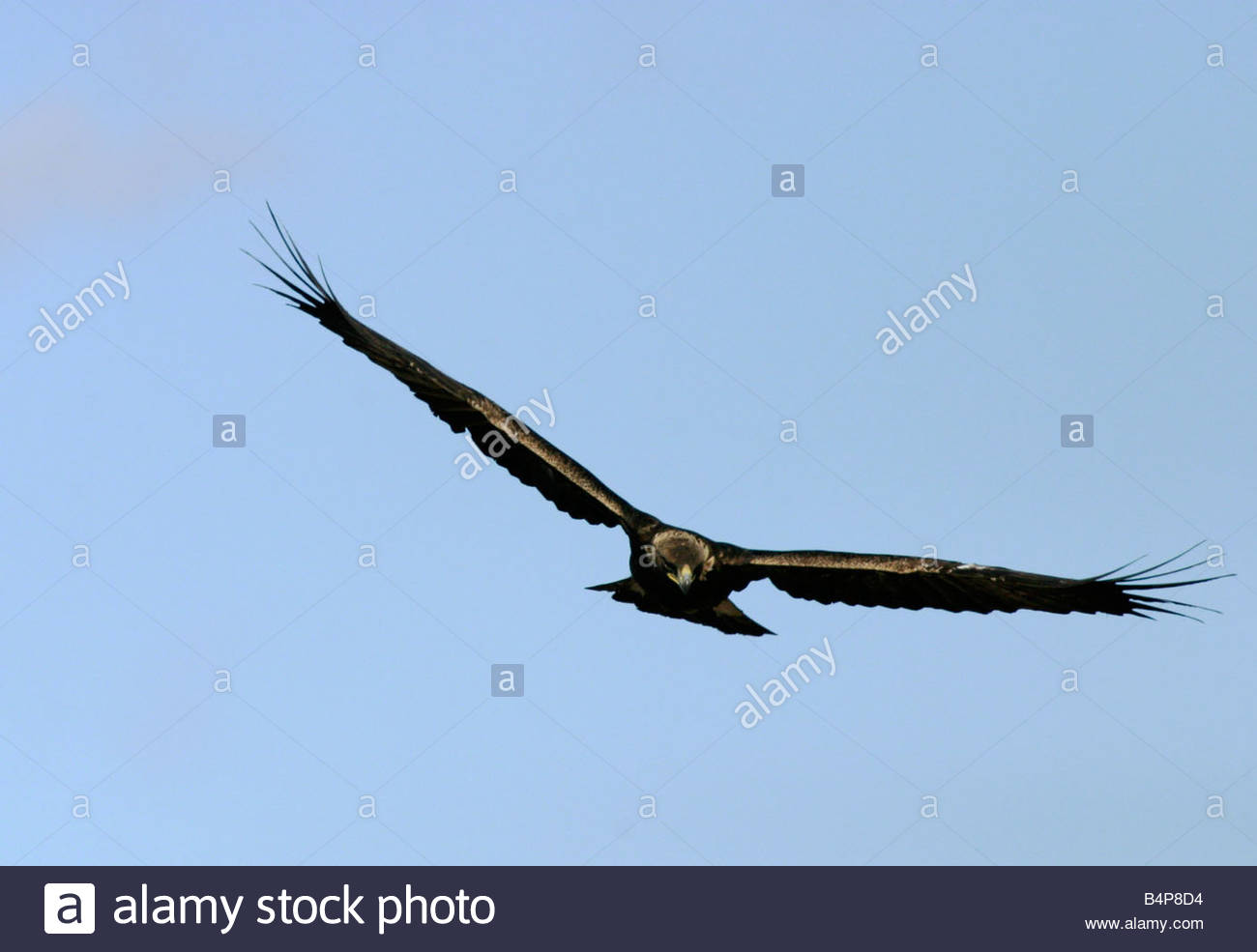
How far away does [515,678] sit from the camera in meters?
25.5

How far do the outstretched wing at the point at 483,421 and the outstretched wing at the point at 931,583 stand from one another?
1.54 metres

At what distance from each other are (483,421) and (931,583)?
4.83 m

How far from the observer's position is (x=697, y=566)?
23.6 meters

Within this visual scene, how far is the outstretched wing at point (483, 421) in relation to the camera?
24.1m

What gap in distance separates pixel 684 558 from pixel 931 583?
2428 mm

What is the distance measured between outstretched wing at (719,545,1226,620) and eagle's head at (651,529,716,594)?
0.22m

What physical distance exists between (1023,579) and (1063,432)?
3.46m

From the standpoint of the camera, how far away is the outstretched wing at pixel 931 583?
76.1ft

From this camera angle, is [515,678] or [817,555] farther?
[515,678]

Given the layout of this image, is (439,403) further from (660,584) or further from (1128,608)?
(1128,608)

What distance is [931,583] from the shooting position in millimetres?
23609

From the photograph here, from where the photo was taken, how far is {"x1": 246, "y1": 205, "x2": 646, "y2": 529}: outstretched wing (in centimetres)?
2409
